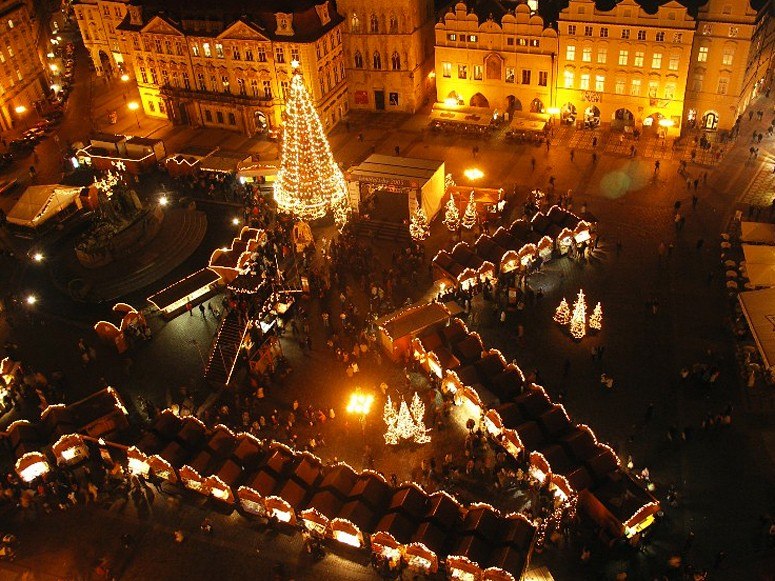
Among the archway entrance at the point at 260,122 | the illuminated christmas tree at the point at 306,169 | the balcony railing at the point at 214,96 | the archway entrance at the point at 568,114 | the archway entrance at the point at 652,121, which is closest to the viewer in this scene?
the illuminated christmas tree at the point at 306,169

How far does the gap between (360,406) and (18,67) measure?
59.1 m

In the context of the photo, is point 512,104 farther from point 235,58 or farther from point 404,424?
point 404,424

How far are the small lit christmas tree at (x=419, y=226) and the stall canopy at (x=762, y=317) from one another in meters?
19.9

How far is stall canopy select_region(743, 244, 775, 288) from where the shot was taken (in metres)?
42.2

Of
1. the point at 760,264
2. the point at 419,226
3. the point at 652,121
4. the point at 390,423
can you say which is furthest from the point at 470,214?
the point at 652,121

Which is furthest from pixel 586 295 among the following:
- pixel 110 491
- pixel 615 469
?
pixel 110 491

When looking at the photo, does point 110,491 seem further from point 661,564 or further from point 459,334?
point 661,564

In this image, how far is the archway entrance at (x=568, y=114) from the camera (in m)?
65.0

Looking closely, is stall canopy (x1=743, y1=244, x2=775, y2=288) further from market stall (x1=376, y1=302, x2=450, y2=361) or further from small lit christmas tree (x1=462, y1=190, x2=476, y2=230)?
market stall (x1=376, y1=302, x2=450, y2=361)

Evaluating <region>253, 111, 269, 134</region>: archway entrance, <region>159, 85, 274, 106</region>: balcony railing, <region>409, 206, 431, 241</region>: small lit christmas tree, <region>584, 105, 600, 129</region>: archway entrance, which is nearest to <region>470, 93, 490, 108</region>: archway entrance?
<region>584, 105, 600, 129</region>: archway entrance

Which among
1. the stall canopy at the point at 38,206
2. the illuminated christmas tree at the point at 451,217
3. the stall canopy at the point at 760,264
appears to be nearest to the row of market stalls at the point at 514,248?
the illuminated christmas tree at the point at 451,217

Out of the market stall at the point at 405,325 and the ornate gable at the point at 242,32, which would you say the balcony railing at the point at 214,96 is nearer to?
the ornate gable at the point at 242,32

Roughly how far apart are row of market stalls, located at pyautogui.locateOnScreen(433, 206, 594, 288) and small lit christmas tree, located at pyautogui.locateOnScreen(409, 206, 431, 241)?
347 cm

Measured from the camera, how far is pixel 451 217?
51.4 m
